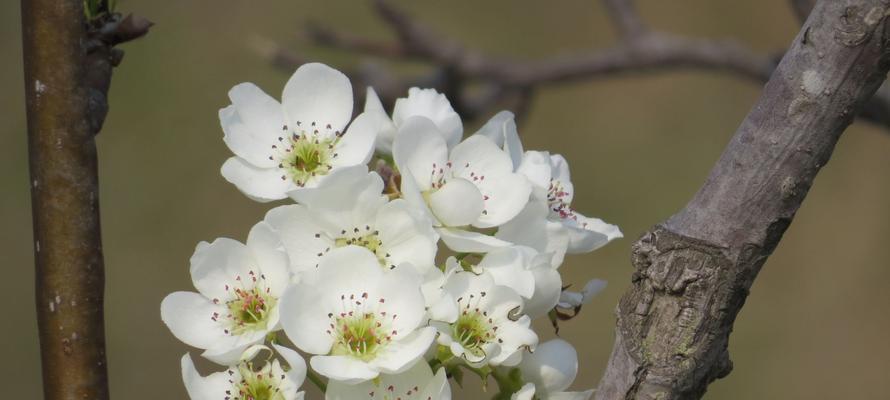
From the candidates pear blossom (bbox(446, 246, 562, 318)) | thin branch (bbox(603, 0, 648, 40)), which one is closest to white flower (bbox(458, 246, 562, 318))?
pear blossom (bbox(446, 246, 562, 318))

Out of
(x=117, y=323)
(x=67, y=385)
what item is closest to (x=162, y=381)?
(x=117, y=323)

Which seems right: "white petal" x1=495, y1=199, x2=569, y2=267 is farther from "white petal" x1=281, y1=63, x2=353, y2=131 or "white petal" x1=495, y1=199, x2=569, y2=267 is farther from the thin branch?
the thin branch

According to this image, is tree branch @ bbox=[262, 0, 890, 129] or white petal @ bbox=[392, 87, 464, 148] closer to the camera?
white petal @ bbox=[392, 87, 464, 148]

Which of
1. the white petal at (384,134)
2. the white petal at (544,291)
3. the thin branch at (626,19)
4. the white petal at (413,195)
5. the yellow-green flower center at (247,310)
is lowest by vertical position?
the yellow-green flower center at (247,310)

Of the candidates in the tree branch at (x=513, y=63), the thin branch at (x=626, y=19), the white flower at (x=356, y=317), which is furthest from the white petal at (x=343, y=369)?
the thin branch at (x=626, y=19)

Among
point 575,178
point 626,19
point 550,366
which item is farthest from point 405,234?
point 575,178

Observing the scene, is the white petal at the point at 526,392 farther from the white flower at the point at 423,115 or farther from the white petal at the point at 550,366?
the white flower at the point at 423,115

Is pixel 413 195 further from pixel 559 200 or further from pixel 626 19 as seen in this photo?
pixel 626 19
